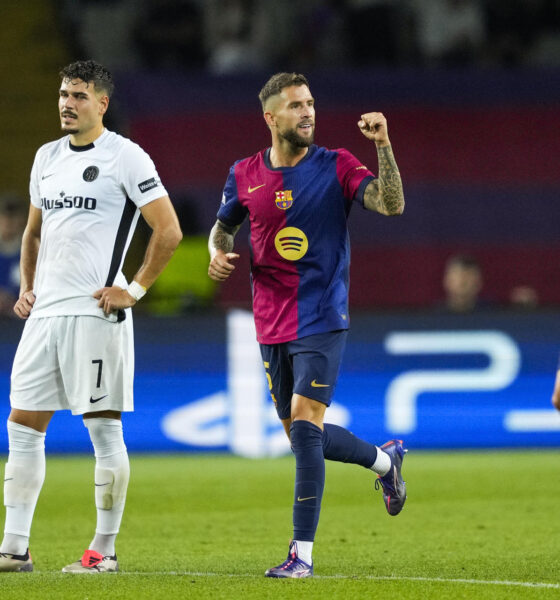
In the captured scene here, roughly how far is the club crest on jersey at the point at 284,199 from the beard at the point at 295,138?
0.22 m

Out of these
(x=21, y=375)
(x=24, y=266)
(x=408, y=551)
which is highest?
(x=24, y=266)

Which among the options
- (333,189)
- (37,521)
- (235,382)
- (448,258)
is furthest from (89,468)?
(448,258)

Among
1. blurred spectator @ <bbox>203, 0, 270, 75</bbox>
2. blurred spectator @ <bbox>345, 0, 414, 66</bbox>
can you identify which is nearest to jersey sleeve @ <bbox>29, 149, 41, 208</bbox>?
blurred spectator @ <bbox>203, 0, 270, 75</bbox>

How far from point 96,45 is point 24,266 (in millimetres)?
10730

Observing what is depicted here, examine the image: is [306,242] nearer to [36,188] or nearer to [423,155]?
[36,188]

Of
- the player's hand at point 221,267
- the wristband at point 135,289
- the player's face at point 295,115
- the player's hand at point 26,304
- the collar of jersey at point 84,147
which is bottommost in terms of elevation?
the player's hand at point 26,304

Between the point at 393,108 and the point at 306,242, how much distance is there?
10.3 metres

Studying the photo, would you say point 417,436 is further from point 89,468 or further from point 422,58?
point 422,58

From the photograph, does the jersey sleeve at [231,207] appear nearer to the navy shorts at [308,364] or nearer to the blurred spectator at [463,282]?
the navy shorts at [308,364]

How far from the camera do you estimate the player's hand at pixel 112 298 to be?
6.01m

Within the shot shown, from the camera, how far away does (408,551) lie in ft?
22.6

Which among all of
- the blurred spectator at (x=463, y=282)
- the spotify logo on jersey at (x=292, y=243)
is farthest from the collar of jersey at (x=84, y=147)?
the blurred spectator at (x=463, y=282)

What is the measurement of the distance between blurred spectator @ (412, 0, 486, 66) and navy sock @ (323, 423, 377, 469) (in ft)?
34.0

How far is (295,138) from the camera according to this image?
20.1ft
